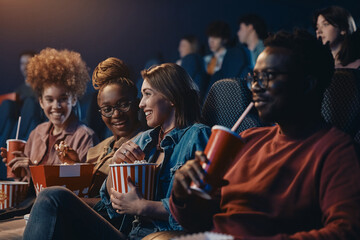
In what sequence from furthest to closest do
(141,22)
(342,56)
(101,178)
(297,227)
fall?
1. (141,22)
2. (342,56)
3. (101,178)
4. (297,227)

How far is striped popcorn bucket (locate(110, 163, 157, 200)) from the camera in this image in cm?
157

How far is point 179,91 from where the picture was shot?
1850mm

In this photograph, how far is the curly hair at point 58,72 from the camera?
2.87 meters

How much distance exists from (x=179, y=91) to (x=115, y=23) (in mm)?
3280

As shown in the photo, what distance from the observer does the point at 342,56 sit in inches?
99.3

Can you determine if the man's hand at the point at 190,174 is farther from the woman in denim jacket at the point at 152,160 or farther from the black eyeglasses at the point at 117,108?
the black eyeglasses at the point at 117,108

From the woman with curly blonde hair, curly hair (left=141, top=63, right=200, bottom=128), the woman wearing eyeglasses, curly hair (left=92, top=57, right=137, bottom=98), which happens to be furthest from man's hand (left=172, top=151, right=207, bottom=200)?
the woman with curly blonde hair

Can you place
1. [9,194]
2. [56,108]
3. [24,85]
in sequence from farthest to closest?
[24,85] → [56,108] → [9,194]

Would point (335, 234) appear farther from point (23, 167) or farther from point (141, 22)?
point (141, 22)

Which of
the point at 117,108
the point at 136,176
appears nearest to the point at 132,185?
the point at 136,176

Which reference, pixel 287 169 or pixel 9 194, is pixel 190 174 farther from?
pixel 9 194

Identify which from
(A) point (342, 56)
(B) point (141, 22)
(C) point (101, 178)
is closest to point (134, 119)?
(C) point (101, 178)

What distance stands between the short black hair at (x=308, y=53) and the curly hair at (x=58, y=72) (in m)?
1.91

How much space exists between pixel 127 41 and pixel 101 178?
309 centimetres
